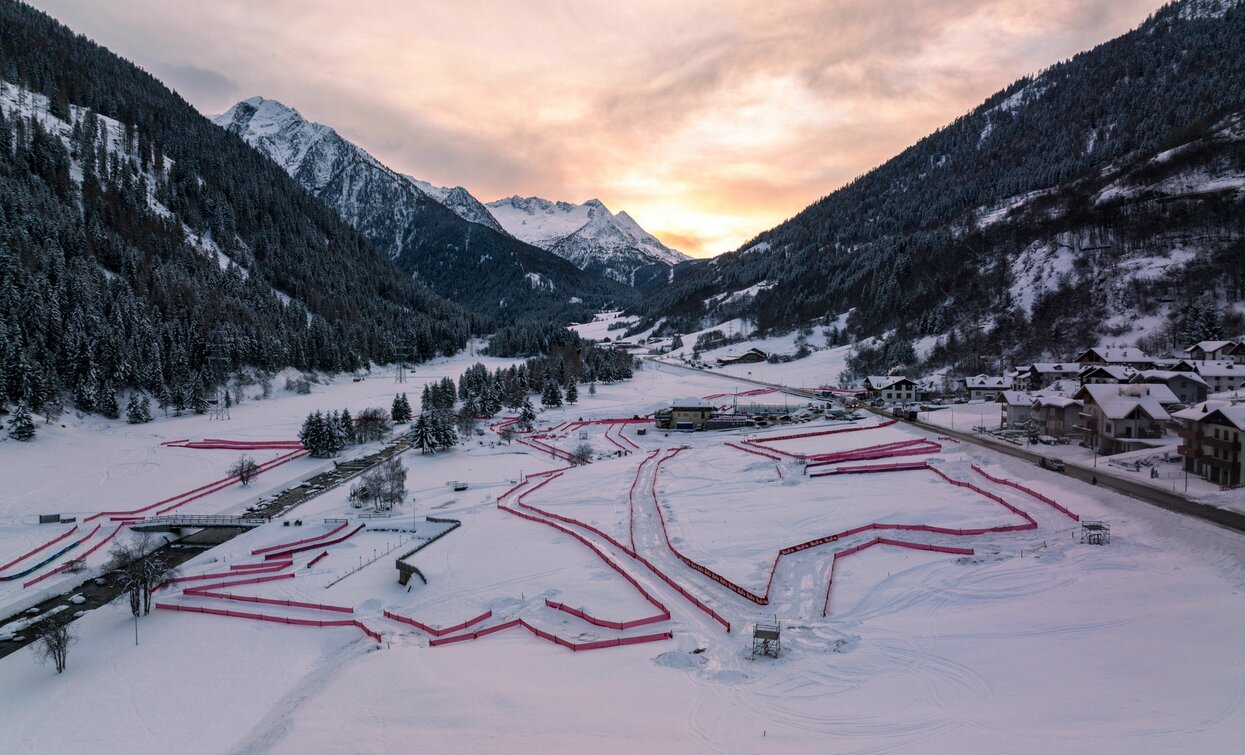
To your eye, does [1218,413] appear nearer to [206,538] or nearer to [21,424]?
[206,538]

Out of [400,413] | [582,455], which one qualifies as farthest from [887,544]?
[400,413]

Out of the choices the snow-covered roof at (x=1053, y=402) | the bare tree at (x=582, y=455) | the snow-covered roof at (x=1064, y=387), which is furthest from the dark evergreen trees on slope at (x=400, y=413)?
the snow-covered roof at (x=1064, y=387)

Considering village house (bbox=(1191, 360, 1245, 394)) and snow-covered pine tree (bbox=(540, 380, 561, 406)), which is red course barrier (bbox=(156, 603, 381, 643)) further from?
village house (bbox=(1191, 360, 1245, 394))

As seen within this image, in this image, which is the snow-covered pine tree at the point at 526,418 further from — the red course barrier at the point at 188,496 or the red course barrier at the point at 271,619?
the red course barrier at the point at 271,619

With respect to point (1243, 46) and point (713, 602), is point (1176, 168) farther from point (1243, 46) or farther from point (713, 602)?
point (713, 602)

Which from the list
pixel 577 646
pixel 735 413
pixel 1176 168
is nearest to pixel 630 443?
pixel 735 413

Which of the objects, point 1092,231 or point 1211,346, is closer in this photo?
point 1211,346
